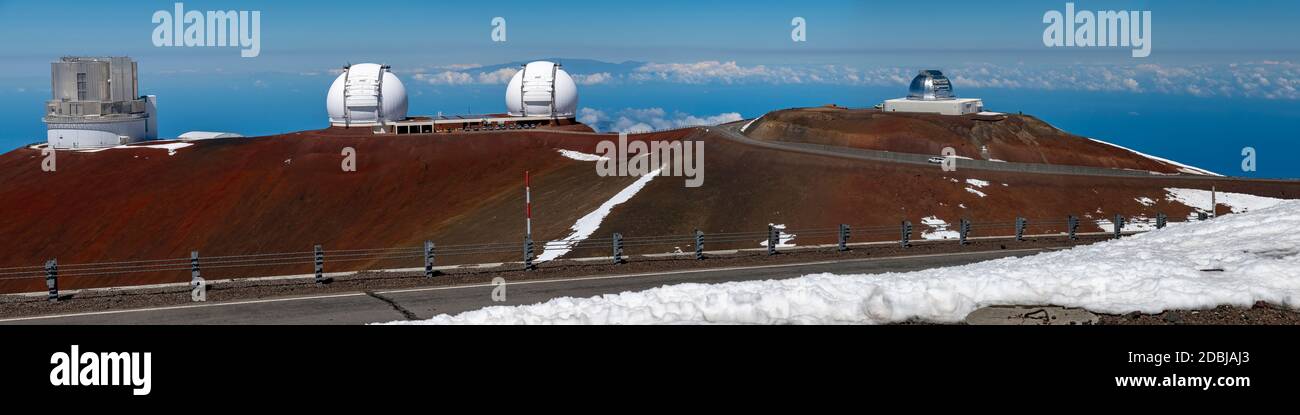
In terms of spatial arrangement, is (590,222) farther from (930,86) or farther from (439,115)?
(439,115)

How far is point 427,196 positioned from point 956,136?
27791mm

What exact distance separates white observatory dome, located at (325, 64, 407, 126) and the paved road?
57525 mm

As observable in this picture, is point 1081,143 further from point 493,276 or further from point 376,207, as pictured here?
point 493,276

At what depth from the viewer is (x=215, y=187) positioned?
6669 centimetres

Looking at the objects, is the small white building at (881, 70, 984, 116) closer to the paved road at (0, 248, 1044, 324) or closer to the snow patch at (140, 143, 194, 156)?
the paved road at (0, 248, 1044, 324)

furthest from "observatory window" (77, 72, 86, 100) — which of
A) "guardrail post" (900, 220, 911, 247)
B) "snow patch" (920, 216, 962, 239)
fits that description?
"guardrail post" (900, 220, 911, 247)

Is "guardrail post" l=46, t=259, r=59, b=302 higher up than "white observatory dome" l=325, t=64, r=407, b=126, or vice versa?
"white observatory dome" l=325, t=64, r=407, b=126

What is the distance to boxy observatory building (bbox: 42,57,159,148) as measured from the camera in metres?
76.0

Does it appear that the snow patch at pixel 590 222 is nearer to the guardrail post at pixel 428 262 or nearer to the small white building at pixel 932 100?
the guardrail post at pixel 428 262

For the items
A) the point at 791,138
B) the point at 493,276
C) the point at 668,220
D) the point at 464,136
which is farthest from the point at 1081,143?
the point at 493,276

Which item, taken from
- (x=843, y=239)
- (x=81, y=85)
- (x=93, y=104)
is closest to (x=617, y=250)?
(x=843, y=239)

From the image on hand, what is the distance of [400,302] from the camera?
A: 20.7m

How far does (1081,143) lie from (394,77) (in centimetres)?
4626

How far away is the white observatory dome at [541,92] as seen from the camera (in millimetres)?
83000
